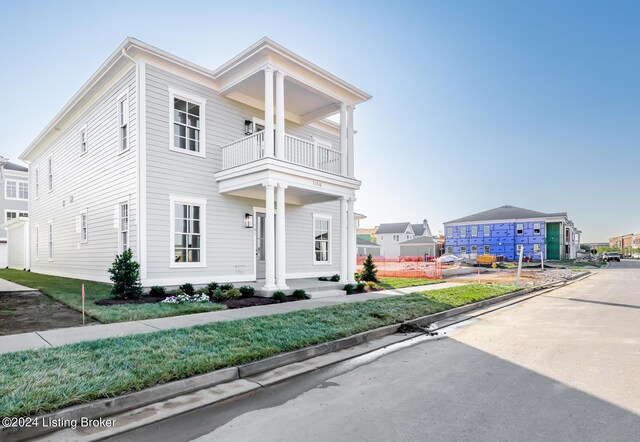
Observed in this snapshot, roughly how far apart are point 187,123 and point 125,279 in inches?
207

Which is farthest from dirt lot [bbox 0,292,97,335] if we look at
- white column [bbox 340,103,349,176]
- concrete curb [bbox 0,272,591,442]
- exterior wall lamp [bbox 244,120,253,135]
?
white column [bbox 340,103,349,176]

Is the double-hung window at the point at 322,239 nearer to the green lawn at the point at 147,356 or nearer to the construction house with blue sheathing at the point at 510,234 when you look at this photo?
the green lawn at the point at 147,356

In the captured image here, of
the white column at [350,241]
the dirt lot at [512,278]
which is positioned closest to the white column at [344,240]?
the white column at [350,241]

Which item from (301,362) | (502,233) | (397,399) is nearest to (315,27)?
(301,362)

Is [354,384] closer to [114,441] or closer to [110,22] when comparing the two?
[114,441]

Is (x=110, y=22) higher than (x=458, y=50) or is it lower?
lower

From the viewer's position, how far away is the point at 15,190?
32906mm

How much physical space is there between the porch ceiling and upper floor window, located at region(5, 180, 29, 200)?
31.4m

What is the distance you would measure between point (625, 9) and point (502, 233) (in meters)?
35.1

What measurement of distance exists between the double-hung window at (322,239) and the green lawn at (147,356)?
8174mm

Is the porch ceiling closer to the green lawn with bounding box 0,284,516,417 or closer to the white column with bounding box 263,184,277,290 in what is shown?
the white column with bounding box 263,184,277,290

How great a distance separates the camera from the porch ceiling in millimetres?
12070

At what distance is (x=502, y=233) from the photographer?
47000 mm

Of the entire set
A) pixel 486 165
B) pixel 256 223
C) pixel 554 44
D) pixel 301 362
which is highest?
pixel 554 44
